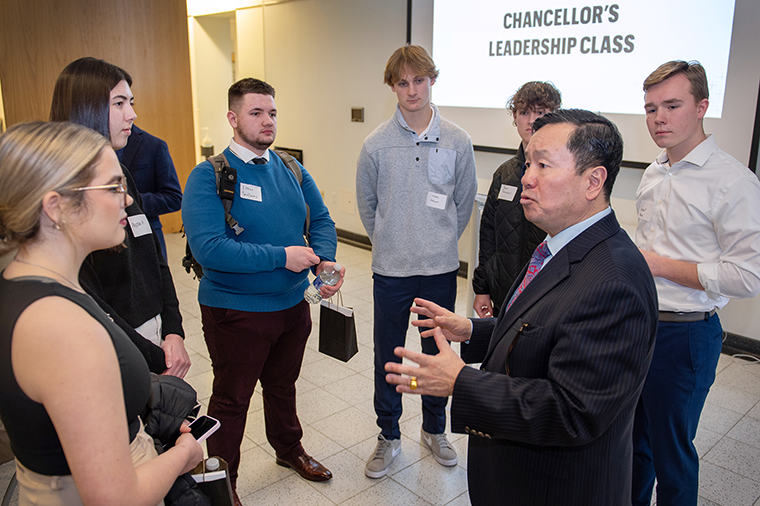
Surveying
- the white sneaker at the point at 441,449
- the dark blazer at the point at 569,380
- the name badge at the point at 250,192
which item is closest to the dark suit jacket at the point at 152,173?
the name badge at the point at 250,192

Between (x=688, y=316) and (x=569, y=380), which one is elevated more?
(x=569, y=380)

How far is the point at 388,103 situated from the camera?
5.98m

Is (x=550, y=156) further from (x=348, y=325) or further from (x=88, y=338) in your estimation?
(x=348, y=325)

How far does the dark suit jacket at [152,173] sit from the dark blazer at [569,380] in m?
2.22

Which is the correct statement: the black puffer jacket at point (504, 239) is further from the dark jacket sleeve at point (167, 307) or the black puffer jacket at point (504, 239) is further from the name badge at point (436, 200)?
the dark jacket sleeve at point (167, 307)

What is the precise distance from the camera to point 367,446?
107 inches

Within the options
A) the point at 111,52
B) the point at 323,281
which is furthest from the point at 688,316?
the point at 111,52

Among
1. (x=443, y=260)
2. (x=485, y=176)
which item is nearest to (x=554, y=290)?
(x=443, y=260)

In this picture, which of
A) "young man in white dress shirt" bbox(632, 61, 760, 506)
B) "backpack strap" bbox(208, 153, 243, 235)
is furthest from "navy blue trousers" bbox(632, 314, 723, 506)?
"backpack strap" bbox(208, 153, 243, 235)

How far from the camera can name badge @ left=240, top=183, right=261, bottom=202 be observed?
2.09 meters

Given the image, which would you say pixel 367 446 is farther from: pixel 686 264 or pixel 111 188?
pixel 111 188

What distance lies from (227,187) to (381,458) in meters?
1.41

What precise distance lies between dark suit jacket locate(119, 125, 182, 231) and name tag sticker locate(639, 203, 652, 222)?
7.36 ft

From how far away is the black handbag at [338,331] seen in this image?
2.24m
